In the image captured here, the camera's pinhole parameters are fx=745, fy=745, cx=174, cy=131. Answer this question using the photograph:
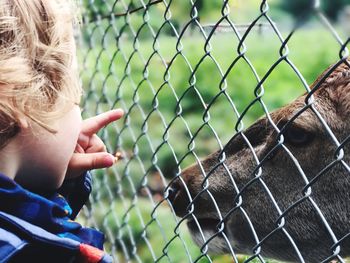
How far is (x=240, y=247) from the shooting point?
11.4ft

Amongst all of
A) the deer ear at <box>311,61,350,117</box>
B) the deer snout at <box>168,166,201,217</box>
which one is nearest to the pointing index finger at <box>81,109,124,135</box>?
the deer snout at <box>168,166,201,217</box>

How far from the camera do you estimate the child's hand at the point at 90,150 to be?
2667mm

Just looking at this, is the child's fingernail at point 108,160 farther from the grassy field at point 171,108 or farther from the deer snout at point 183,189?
the grassy field at point 171,108

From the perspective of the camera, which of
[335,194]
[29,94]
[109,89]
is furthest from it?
[109,89]

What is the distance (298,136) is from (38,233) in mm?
1343

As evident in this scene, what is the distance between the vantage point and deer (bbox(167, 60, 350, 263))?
3088 mm

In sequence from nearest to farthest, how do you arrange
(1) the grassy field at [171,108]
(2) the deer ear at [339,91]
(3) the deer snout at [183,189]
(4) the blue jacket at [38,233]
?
(4) the blue jacket at [38,233]
(2) the deer ear at [339,91]
(3) the deer snout at [183,189]
(1) the grassy field at [171,108]

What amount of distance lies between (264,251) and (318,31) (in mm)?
10671

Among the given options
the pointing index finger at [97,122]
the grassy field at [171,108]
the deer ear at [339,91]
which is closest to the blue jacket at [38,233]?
the pointing index finger at [97,122]

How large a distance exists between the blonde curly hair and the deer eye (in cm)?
109

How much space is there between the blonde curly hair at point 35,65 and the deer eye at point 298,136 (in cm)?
109

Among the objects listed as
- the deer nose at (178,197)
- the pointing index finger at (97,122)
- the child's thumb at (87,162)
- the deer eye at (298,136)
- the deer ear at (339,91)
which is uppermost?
the deer ear at (339,91)

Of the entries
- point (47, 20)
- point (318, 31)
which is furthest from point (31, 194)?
point (318, 31)

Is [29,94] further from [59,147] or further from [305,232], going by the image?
[305,232]
